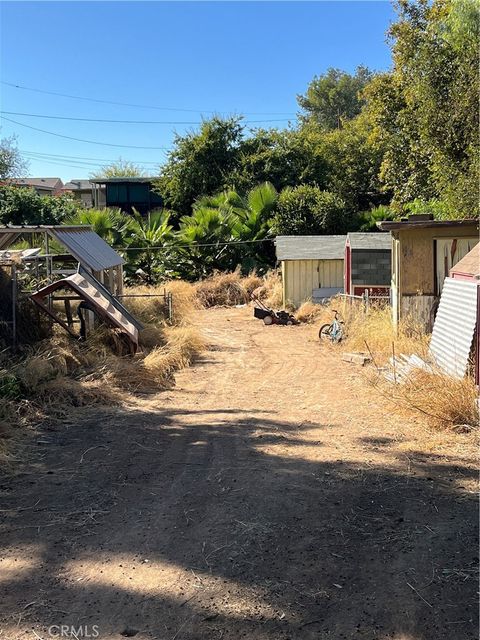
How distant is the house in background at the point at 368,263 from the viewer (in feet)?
59.8

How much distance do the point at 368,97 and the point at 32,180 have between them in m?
63.8

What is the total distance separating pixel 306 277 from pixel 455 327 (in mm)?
14031

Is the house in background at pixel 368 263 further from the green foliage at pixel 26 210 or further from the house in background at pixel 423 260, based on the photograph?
the green foliage at pixel 26 210

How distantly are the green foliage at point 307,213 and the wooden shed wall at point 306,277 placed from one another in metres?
5.58

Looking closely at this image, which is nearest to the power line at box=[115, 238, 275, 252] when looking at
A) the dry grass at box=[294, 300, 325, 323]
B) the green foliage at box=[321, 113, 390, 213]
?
the green foliage at box=[321, 113, 390, 213]

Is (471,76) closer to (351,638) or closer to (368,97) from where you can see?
(368,97)

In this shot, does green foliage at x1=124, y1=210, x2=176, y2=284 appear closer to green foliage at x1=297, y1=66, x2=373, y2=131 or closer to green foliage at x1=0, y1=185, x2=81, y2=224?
green foliage at x1=0, y1=185, x2=81, y2=224

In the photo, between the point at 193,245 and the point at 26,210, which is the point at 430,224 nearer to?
the point at 193,245

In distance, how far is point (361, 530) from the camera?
393 centimetres

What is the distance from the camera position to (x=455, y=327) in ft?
26.5

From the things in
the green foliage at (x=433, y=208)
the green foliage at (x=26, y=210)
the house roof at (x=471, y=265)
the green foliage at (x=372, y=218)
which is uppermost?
the green foliage at (x=26, y=210)

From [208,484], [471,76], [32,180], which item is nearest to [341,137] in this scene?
[471,76]

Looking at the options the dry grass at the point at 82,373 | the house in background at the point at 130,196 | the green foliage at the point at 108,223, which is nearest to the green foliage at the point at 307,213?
Answer: the green foliage at the point at 108,223

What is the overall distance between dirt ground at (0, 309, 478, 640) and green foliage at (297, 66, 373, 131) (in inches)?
2400
